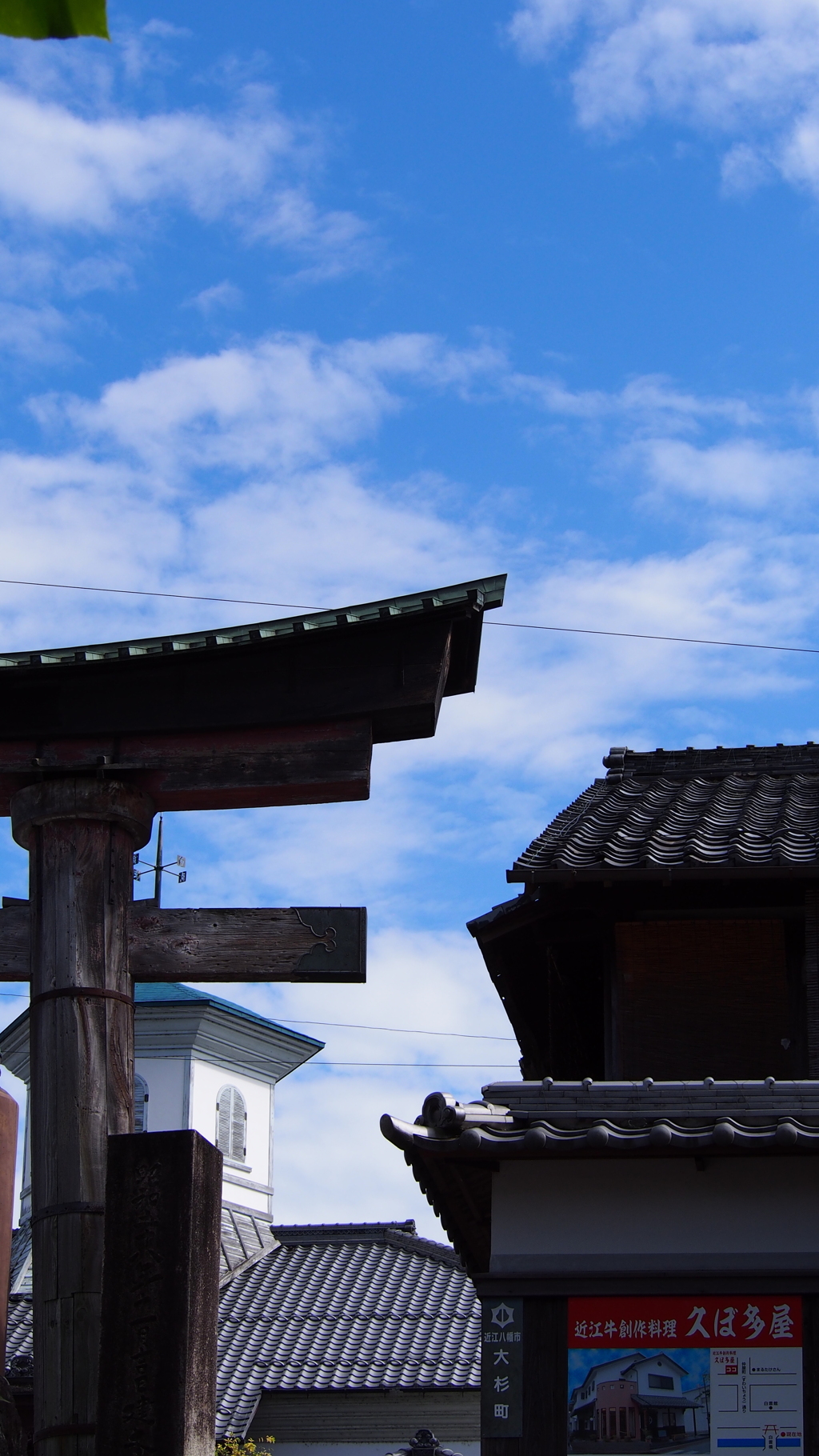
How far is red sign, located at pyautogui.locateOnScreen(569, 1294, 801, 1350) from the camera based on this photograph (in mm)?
8773

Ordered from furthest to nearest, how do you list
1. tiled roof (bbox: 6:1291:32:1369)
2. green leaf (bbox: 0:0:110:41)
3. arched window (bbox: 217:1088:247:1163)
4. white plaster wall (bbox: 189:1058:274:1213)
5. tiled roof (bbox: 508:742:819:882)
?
arched window (bbox: 217:1088:247:1163), white plaster wall (bbox: 189:1058:274:1213), tiled roof (bbox: 6:1291:32:1369), tiled roof (bbox: 508:742:819:882), green leaf (bbox: 0:0:110:41)

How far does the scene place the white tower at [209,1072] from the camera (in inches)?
1337

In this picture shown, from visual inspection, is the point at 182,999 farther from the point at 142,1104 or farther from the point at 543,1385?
the point at 543,1385

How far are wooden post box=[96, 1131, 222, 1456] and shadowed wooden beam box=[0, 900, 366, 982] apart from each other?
1529mm

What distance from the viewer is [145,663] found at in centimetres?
970

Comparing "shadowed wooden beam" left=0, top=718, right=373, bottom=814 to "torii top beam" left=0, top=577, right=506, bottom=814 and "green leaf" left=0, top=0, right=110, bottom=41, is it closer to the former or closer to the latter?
"torii top beam" left=0, top=577, right=506, bottom=814

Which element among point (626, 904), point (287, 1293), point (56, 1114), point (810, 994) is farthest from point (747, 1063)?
point (287, 1293)

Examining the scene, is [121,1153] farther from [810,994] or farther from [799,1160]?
[810,994]

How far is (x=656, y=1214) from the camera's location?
9.21m

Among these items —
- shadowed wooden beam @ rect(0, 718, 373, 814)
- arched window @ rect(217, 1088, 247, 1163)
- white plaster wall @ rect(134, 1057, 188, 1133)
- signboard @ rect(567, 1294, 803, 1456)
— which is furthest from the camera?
arched window @ rect(217, 1088, 247, 1163)

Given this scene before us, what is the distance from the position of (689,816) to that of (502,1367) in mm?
4917

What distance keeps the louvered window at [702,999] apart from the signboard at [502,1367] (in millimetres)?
2229

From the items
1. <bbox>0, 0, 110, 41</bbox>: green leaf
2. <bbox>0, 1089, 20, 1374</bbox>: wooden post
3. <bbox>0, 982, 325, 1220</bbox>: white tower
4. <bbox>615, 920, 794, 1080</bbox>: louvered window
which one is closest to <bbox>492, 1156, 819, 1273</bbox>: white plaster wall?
<bbox>615, 920, 794, 1080</bbox>: louvered window

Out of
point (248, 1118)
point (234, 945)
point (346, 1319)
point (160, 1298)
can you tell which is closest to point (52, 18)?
point (160, 1298)
